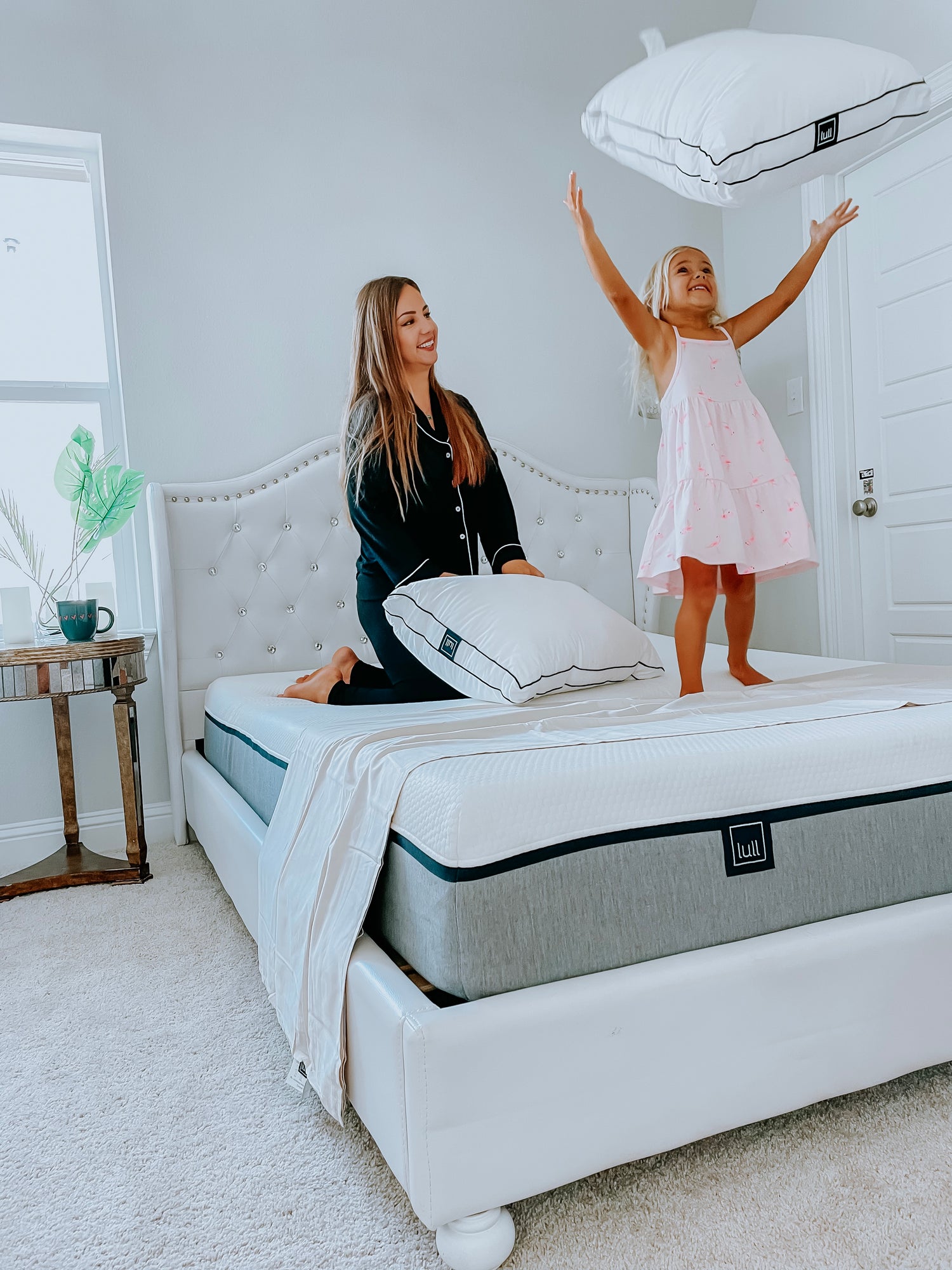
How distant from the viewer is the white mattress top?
92 centimetres

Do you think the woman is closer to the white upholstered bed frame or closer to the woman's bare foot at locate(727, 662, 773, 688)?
the woman's bare foot at locate(727, 662, 773, 688)

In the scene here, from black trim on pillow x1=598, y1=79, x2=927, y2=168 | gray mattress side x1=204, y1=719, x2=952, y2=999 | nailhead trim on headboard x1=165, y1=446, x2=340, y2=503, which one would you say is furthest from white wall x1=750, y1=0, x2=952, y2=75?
gray mattress side x1=204, y1=719, x2=952, y2=999

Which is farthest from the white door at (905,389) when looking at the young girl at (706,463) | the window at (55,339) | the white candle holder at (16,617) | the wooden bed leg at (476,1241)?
the white candle holder at (16,617)

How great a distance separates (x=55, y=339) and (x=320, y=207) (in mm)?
895

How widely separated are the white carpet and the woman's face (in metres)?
1.46

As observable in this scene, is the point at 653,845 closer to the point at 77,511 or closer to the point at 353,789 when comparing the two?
the point at 353,789

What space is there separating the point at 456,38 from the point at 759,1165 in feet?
10.4

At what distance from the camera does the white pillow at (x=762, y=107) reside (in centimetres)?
156

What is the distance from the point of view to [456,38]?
9.68 feet

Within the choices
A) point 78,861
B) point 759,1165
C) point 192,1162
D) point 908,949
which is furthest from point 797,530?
point 78,861

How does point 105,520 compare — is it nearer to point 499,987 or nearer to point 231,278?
point 231,278

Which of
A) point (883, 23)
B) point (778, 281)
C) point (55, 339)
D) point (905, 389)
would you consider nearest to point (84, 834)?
point (55, 339)

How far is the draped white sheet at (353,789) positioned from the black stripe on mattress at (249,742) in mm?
144

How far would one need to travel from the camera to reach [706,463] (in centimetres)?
186
